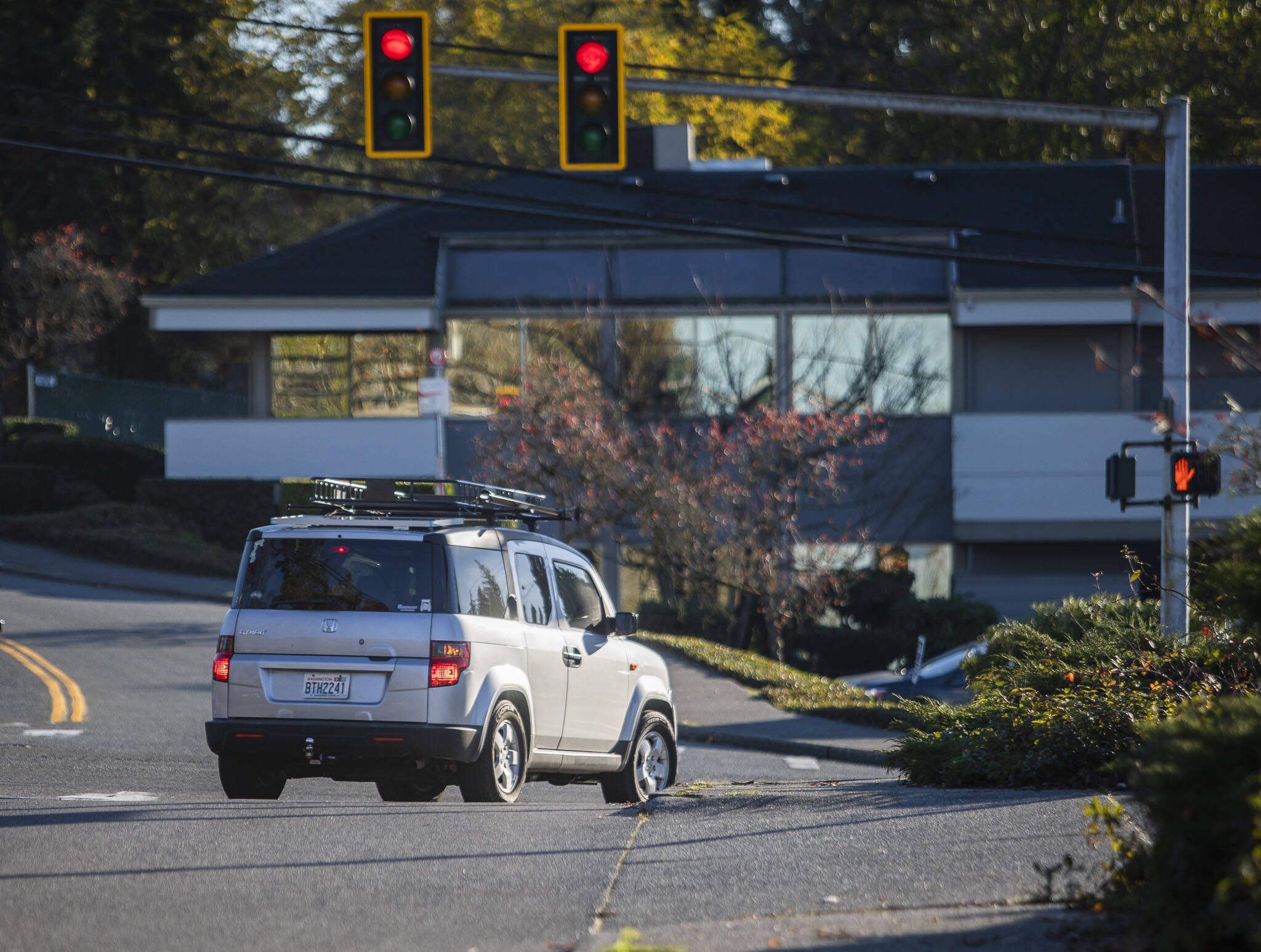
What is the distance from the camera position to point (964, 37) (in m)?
42.7

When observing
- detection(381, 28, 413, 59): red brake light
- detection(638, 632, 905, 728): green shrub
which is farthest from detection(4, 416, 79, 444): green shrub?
detection(381, 28, 413, 59): red brake light

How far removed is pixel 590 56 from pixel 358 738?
6.69 m

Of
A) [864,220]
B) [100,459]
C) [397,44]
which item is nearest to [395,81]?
[397,44]

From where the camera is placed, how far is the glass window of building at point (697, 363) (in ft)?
90.2

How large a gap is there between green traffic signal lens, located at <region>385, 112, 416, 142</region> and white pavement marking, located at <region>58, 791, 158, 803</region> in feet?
19.3

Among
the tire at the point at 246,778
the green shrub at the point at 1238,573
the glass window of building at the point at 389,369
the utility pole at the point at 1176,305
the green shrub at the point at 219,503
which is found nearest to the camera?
the green shrub at the point at 1238,573

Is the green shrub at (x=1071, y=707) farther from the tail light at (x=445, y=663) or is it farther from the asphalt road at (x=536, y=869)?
the tail light at (x=445, y=663)

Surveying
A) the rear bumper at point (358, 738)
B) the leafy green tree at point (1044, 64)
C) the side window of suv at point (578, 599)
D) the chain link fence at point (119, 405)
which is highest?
the leafy green tree at point (1044, 64)

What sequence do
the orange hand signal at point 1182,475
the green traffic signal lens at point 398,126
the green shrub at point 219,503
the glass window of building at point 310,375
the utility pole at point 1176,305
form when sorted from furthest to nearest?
the glass window of building at point 310,375
the green shrub at point 219,503
the orange hand signal at point 1182,475
the utility pole at point 1176,305
the green traffic signal lens at point 398,126

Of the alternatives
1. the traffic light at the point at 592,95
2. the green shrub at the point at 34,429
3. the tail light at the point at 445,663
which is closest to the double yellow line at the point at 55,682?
the tail light at the point at 445,663

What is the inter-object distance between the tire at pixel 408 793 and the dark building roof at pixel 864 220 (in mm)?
18849

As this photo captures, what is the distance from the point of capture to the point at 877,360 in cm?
2809

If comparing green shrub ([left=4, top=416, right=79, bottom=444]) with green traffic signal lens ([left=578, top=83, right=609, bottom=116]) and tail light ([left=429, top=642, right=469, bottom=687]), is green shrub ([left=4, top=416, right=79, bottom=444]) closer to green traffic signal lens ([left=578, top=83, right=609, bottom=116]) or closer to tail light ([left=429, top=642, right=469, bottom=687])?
green traffic signal lens ([left=578, top=83, right=609, bottom=116])

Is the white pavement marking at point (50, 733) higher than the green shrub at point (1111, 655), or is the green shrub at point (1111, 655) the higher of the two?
the green shrub at point (1111, 655)
